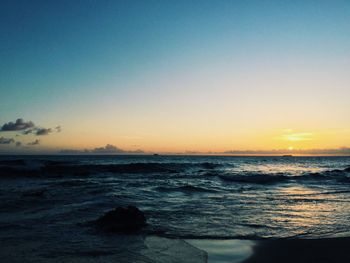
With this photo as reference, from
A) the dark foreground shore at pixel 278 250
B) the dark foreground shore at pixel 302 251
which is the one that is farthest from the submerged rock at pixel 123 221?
the dark foreground shore at pixel 302 251

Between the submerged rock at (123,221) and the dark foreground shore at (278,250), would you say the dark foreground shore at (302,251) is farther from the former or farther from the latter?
the submerged rock at (123,221)

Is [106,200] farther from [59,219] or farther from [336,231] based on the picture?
[336,231]

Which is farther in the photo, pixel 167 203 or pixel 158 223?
pixel 167 203

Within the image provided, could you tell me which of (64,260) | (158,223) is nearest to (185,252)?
(64,260)

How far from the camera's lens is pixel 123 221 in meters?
9.73

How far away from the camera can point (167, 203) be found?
581 inches

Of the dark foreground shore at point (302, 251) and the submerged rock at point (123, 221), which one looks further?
the submerged rock at point (123, 221)

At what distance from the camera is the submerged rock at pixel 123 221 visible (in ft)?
31.0

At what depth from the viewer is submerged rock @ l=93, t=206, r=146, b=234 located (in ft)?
31.0

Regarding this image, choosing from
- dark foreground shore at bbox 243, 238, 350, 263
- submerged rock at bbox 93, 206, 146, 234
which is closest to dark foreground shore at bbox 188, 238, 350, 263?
dark foreground shore at bbox 243, 238, 350, 263

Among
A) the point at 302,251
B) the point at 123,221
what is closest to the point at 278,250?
the point at 302,251

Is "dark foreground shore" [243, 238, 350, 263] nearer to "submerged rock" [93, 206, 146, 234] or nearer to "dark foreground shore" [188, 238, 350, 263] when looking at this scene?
"dark foreground shore" [188, 238, 350, 263]

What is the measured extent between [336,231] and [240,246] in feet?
10.7

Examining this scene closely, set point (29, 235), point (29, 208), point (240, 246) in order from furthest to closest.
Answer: point (29, 208), point (29, 235), point (240, 246)
